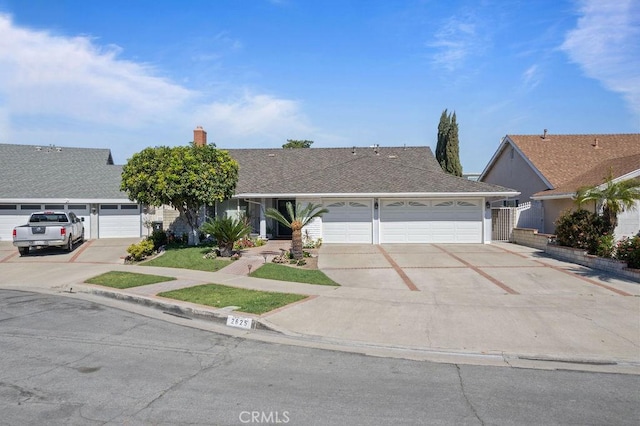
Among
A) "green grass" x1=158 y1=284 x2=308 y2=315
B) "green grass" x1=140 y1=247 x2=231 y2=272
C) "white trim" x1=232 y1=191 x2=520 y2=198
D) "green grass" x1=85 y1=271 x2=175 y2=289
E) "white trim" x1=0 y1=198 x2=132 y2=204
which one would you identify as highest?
"white trim" x1=232 y1=191 x2=520 y2=198

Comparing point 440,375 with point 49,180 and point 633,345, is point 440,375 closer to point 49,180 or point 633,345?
point 633,345

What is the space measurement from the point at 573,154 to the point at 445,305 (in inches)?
770

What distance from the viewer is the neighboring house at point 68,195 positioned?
2308cm

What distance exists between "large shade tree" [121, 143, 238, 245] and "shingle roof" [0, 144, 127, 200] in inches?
269

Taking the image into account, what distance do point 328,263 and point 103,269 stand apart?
7.67 metres

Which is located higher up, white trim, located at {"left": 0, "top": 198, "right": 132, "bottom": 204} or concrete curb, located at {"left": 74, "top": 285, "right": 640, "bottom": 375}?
white trim, located at {"left": 0, "top": 198, "right": 132, "bottom": 204}

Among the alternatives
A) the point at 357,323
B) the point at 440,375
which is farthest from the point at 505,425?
the point at 357,323

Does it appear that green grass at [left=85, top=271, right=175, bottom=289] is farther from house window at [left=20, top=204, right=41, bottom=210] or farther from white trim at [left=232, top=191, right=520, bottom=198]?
house window at [left=20, top=204, right=41, bottom=210]

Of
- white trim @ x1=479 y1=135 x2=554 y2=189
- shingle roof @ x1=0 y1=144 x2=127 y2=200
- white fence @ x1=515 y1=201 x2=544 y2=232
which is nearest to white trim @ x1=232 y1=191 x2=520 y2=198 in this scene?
white fence @ x1=515 y1=201 x2=544 y2=232

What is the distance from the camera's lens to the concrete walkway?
7.33 meters

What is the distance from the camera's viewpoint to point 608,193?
15.2m

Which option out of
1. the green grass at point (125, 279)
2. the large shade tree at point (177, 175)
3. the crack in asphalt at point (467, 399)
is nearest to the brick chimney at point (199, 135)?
the large shade tree at point (177, 175)

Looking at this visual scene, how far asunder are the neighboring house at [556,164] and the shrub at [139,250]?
17.3 m

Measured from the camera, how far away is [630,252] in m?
13.5
